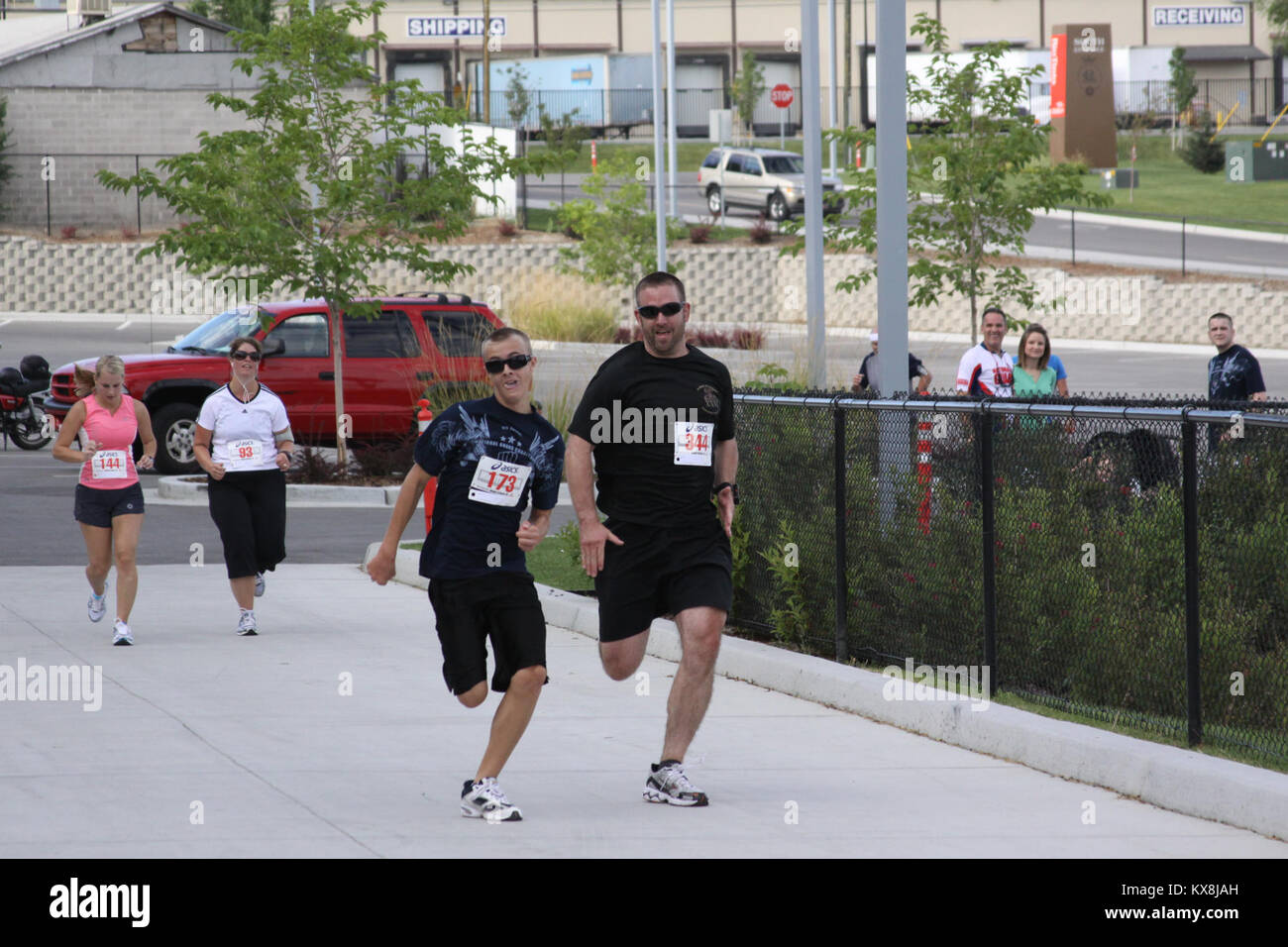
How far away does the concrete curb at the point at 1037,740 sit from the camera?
655 cm

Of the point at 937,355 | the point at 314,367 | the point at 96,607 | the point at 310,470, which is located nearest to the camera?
the point at 96,607

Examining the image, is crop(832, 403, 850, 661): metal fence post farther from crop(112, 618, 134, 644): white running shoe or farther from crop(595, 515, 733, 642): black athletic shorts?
crop(112, 618, 134, 644): white running shoe

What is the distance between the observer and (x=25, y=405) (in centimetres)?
2284

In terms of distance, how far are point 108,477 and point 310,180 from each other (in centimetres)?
933

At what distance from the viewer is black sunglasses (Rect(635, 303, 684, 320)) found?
22.7 feet

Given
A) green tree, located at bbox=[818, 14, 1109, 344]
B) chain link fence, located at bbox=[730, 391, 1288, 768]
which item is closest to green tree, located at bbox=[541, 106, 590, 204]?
green tree, located at bbox=[818, 14, 1109, 344]

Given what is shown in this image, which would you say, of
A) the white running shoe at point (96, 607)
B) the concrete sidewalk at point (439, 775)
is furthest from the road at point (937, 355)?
the concrete sidewalk at point (439, 775)

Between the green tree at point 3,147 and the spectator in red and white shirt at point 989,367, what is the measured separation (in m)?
34.9

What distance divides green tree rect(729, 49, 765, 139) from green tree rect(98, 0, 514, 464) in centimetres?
4938

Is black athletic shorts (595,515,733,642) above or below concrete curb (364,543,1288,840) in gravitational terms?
above

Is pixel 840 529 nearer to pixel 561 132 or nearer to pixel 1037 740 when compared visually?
pixel 1037 740

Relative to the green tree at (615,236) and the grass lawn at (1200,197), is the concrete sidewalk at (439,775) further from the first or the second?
the grass lawn at (1200,197)

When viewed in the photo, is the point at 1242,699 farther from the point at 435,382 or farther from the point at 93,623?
the point at 435,382

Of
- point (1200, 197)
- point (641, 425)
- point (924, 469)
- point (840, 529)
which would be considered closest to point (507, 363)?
point (641, 425)
